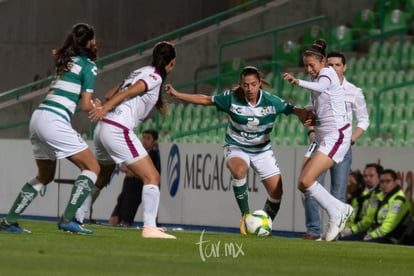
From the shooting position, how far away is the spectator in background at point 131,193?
22016 mm

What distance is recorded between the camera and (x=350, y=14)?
28.4m

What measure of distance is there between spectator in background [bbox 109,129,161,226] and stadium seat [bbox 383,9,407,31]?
5.62 m

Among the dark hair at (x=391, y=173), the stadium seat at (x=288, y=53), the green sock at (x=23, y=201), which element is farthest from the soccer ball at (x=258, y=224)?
the stadium seat at (x=288, y=53)

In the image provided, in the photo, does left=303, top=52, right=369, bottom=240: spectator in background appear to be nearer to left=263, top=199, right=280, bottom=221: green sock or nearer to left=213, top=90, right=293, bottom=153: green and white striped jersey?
left=263, top=199, right=280, bottom=221: green sock

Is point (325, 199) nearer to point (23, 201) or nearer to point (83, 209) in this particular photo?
point (83, 209)

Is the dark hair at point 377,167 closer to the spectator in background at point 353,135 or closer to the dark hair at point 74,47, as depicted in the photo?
the spectator in background at point 353,135

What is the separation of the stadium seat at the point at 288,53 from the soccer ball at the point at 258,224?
1064 cm

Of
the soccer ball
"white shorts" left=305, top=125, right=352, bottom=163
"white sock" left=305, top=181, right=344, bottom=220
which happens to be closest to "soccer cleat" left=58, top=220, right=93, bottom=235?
the soccer ball

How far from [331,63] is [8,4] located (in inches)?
588

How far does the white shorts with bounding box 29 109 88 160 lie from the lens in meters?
14.3

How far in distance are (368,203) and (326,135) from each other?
114 inches

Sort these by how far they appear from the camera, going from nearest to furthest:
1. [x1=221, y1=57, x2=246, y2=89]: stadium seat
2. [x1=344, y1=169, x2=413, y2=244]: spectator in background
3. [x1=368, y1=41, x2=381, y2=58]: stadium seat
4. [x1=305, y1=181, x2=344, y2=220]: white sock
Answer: [x1=305, y1=181, x2=344, y2=220]: white sock, [x1=344, y1=169, x2=413, y2=244]: spectator in background, [x1=368, y1=41, x2=381, y2=58]: stadium seat, [x1=221, y1=57, x2=246, y2=89]: stadium seat

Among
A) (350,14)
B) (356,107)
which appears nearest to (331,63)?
(356,107)

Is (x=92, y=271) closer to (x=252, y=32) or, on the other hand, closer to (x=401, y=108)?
(x=401, y=108)
